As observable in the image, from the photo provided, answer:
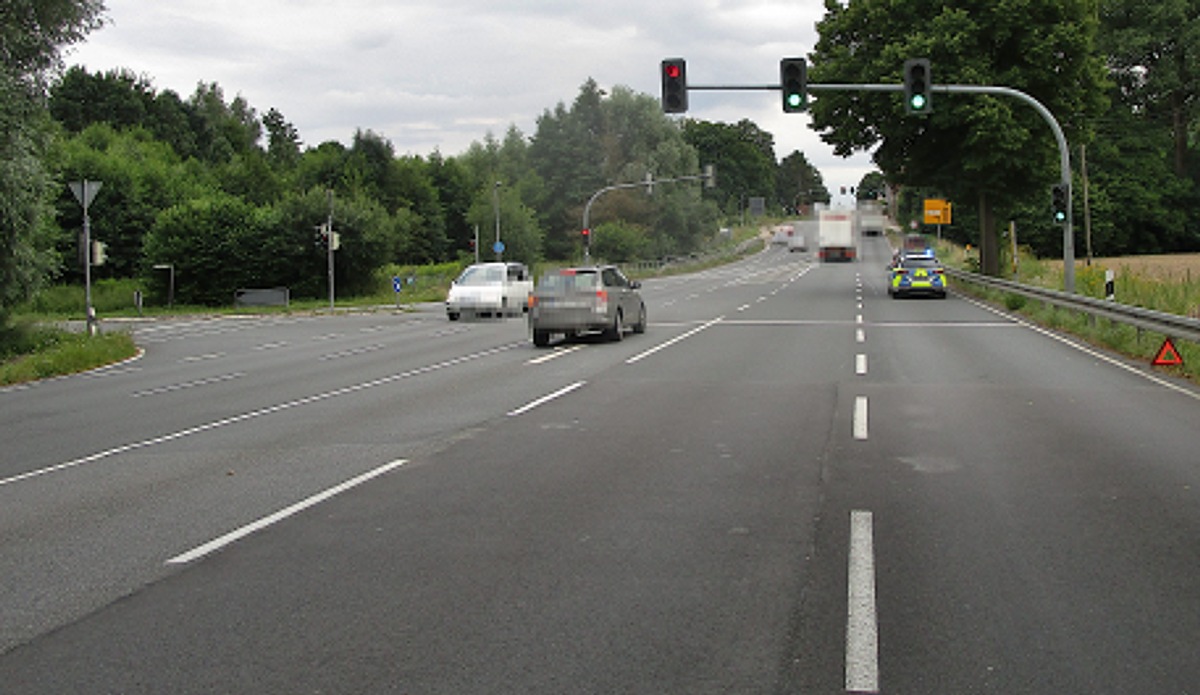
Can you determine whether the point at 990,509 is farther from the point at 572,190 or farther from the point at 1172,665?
the point at 572,190

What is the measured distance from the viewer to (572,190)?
104938 millimetres

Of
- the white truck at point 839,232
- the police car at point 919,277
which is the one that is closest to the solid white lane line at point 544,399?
the police car at point 919,277

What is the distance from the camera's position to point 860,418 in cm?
1178

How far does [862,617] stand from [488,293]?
104 feet

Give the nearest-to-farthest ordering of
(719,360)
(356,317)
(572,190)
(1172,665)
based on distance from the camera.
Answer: (1172,665)
(719,360)
(356,317)
(572,190)

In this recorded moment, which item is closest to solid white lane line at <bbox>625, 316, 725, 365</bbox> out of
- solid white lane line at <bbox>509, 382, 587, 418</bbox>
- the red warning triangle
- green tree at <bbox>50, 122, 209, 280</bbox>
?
solid white lane line at <bbox>509, 382, 587, 418</bbox>

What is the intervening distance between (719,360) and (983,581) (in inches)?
506

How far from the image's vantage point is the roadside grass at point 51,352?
2053 centimetres

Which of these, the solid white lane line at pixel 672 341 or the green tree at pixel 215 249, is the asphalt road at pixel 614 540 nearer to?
the solid white lane line at pixel 672 341

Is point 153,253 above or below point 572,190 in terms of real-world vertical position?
below

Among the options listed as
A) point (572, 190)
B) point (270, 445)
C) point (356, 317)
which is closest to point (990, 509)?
point (270, 445)

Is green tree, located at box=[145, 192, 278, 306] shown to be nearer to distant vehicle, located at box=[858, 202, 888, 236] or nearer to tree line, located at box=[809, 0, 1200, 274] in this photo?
tree line, located at box=[809, 0, 1200, 274]

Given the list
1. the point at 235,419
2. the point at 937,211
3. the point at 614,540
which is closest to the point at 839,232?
the point at 937,211

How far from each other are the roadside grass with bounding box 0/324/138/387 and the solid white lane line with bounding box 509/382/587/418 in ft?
35.4
